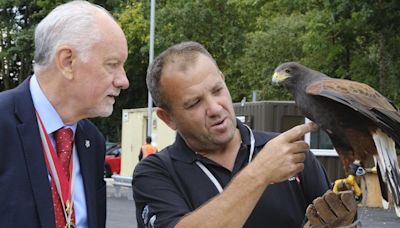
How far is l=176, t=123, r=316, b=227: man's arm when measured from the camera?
262cm

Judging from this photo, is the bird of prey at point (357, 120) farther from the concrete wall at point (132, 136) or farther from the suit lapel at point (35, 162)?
the concrete wall at point (132, 136)

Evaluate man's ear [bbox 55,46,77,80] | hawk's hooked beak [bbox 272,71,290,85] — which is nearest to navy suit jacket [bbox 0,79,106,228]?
man's ear [bbox 55,46,77,80]

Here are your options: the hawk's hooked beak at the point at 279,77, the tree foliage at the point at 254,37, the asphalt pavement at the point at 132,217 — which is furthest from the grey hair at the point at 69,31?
the tree foliage at the point at 254,37

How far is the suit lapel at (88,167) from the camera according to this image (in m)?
2.91

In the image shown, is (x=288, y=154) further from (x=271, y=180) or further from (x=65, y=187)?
(x=65, y=187)

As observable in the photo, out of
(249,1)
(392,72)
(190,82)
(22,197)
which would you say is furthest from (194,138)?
(249,1)

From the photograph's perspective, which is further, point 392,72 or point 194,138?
point 392,72

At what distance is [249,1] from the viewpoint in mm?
22234

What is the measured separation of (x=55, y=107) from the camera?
9.07ft

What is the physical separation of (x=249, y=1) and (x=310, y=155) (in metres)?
19.4

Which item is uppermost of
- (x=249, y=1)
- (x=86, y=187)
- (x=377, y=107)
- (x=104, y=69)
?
(x=104, y=69)

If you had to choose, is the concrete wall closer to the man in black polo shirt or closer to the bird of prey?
the bird of prey

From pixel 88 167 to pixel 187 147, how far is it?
1.49 feet

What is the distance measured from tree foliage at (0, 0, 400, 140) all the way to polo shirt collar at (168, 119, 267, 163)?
591 inches
